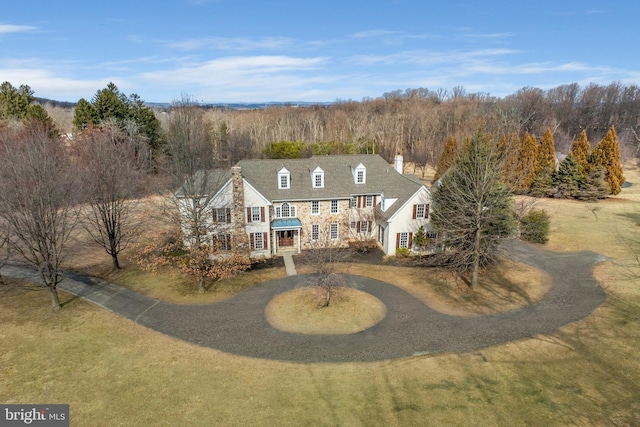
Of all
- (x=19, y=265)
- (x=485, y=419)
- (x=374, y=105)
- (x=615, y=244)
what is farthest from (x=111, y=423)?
(x=374, y=105)

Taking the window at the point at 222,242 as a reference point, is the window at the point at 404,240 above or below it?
below

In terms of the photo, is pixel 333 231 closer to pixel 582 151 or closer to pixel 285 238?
pixel 285 238

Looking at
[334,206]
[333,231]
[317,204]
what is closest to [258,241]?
[317,204]

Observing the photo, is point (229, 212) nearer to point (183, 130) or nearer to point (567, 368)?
point (183, 130)

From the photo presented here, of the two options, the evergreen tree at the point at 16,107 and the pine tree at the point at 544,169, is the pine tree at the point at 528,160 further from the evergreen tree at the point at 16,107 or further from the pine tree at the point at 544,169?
the evergreen tree at the point at 16,107

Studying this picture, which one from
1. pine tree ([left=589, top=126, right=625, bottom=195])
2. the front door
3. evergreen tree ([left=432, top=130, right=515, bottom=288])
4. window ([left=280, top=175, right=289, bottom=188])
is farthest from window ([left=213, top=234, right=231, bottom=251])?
pine tree ([left=589, top=126, right=625, bottom=195])

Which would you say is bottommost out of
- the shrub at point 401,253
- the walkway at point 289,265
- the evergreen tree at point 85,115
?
the walkway at point 289,265

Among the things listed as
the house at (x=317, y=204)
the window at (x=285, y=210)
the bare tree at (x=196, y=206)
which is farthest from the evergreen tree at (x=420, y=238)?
the bare tree at (x=196, y=206)

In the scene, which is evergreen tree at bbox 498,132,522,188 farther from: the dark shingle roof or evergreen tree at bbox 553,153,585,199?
the dark shingle roof
